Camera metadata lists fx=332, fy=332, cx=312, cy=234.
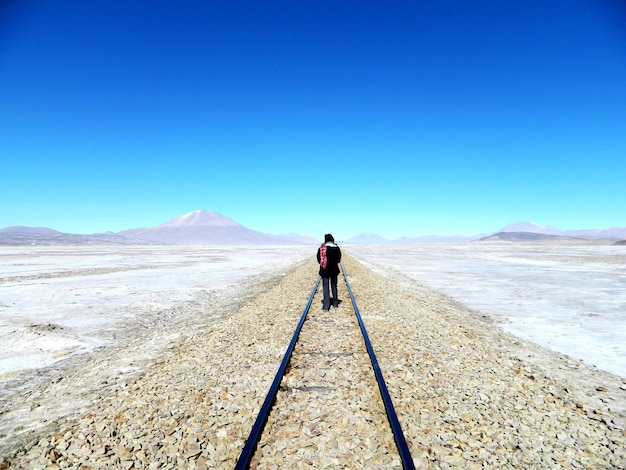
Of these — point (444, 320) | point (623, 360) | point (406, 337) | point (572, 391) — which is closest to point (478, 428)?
point (572, 391)

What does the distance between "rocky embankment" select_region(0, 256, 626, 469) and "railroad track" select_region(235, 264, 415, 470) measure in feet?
0.20

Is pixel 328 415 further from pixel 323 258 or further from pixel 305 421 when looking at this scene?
pixel 323 258

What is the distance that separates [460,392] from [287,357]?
284 centimetres

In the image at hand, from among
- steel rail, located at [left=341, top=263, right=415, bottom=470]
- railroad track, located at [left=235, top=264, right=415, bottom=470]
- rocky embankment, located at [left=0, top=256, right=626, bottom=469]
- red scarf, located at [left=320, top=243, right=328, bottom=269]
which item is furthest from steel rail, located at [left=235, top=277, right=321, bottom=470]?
red scarf, located at [left=320, top=243, right=328, bottom=269]

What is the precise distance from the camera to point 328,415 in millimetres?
4234

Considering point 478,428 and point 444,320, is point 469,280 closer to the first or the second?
point 444,320

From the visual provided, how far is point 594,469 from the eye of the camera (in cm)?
341

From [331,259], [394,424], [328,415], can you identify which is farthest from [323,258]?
[394,424]

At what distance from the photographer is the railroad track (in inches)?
138

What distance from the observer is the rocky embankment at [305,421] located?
3580mm

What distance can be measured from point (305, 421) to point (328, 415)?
32cm

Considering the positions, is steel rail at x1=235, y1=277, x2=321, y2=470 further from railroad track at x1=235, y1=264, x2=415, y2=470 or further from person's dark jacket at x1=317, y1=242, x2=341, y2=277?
person's dark jacket at x1=317, y1=242, x2=341, y2=277

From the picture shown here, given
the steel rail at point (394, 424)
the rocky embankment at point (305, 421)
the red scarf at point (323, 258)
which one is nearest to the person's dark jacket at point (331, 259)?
the red scarf at point (323, 258)

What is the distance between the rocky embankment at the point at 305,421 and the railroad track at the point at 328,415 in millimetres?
60
